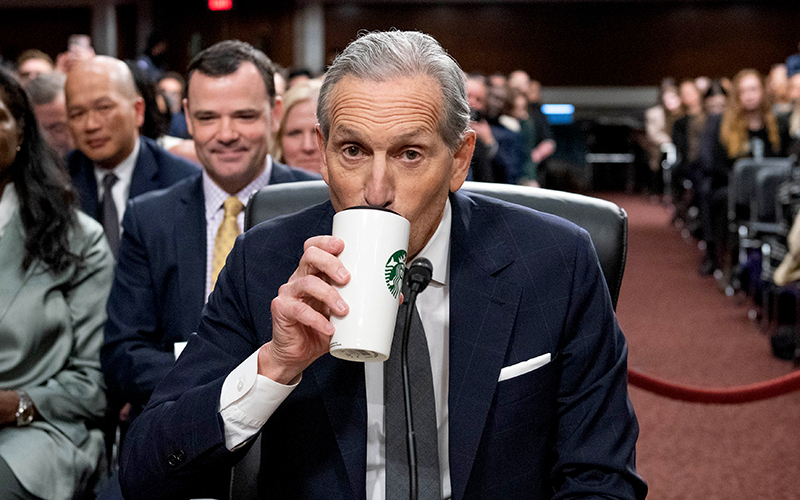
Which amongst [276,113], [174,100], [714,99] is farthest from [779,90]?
[276,113]

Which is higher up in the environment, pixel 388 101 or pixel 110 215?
pixel 388 101

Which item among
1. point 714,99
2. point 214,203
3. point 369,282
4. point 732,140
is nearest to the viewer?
point 369,282

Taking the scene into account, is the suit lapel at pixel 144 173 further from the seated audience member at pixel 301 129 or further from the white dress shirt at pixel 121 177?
the seated audience member at pixel 301 129

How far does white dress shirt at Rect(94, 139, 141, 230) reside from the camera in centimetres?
284

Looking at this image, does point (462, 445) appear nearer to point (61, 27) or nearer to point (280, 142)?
point (280, 142)

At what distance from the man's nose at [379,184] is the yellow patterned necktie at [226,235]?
39.8 inches

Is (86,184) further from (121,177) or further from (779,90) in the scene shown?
(779,90)

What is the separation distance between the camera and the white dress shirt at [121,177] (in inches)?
112

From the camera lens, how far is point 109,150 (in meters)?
2.89

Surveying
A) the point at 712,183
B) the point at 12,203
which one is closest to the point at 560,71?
the point at 712,183

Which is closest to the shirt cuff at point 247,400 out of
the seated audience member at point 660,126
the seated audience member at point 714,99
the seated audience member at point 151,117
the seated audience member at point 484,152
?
the seated audience member at point 151,117

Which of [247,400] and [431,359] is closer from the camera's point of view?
[247,400]

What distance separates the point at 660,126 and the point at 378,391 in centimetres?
1138

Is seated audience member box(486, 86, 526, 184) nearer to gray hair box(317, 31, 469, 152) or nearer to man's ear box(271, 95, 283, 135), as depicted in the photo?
man's ear box(271, 95, 283, 135)
